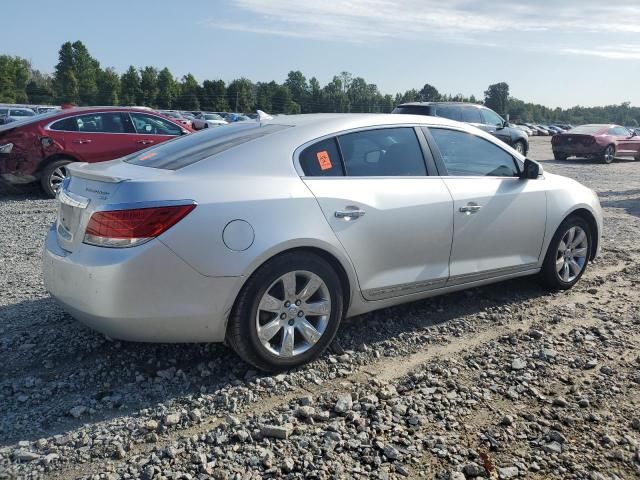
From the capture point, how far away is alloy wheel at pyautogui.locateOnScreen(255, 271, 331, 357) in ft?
12.0

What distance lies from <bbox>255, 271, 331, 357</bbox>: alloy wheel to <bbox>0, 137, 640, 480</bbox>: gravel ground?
0.67 ft

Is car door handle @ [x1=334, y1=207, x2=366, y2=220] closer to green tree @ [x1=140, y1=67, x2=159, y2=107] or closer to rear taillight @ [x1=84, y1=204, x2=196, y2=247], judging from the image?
rear taillight @ [x1=84, y1=204, x2=196, y2=247]

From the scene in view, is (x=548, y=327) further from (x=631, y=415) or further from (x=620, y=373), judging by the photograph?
(x=631, y=415)

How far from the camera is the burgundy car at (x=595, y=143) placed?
841 inches

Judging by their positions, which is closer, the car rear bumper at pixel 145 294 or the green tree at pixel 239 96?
the car rear bumper at pixel 145 294

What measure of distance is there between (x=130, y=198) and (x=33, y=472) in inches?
56.2

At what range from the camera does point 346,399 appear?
11.4 ft

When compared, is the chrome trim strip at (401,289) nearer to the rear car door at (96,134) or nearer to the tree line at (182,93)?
the rear car door at (96,134)

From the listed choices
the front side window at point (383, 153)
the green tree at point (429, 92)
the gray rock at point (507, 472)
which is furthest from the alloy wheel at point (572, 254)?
the green tree at point (429, 92)

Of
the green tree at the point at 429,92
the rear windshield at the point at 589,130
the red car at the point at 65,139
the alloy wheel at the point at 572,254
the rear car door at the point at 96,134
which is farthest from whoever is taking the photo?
the green tree at the point at 429,92

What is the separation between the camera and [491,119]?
1861cm

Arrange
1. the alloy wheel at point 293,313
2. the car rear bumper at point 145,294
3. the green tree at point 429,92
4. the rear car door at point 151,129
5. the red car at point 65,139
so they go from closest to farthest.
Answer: the car rear bumper at point 145,294, the alloy wheel at point 293,313, the red car at point 65,139, the rear car door at point 151,129, the green tree at point 429,92

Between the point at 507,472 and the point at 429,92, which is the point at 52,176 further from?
the point at 429,92

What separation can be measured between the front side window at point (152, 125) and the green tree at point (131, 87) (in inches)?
3066
